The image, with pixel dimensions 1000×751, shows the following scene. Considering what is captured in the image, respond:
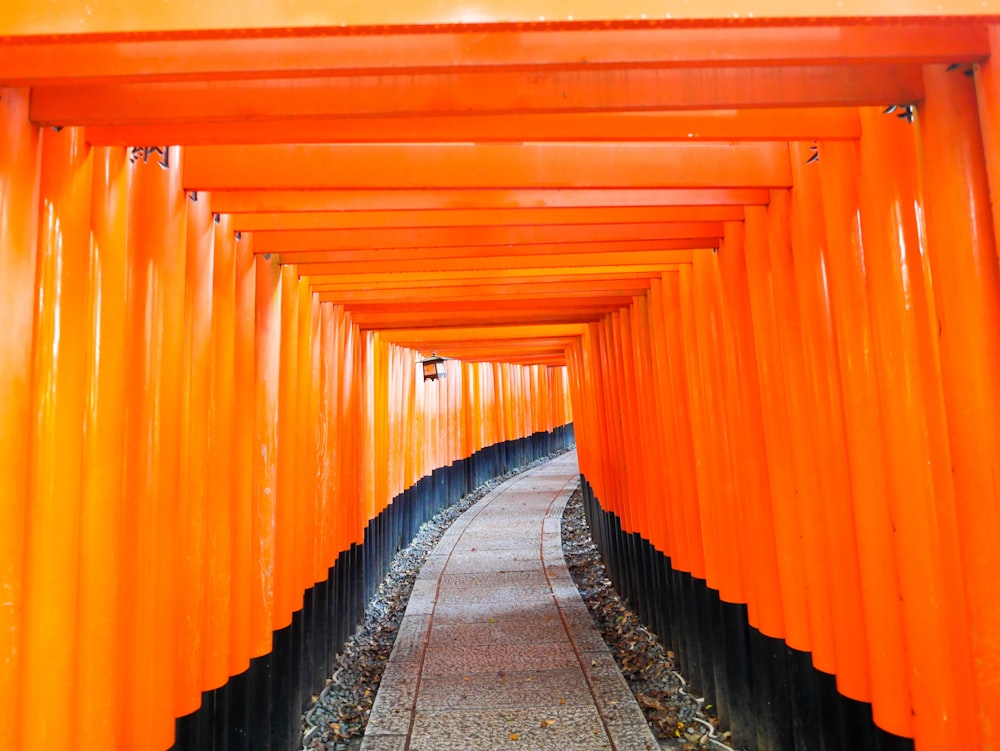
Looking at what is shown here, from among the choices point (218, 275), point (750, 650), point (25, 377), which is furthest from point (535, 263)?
point (25, 377)

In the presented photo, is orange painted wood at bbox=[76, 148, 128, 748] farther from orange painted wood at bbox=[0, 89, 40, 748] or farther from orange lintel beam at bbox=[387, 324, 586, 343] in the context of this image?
orange lintel beam at bbox=[387, 324, 586, 343]

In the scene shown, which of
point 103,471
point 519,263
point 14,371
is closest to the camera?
point 14,371

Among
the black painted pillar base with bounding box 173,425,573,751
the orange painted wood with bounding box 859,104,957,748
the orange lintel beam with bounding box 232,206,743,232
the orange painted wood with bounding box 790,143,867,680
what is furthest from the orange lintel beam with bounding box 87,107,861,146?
the black painted pillar base with bounding box 173,425,573,751

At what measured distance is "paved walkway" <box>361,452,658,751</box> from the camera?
4.51 metres

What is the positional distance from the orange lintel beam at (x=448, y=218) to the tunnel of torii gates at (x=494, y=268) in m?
0.02

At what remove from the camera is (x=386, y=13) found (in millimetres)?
1545

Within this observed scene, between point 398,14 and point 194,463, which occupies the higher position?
point 398,14

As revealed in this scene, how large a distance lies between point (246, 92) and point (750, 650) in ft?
13.6

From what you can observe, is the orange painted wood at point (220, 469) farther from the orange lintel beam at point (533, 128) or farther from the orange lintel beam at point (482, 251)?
the orange lintel beam at point (533, 128)

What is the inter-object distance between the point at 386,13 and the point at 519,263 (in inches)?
→ 122

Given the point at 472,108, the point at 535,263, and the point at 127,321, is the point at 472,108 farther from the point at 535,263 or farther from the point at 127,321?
the point at 535,263

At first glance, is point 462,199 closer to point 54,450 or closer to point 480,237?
point 480,237

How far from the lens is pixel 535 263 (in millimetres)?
4602

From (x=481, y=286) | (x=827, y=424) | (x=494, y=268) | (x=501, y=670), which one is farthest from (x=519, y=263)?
(x=501, y=670)
